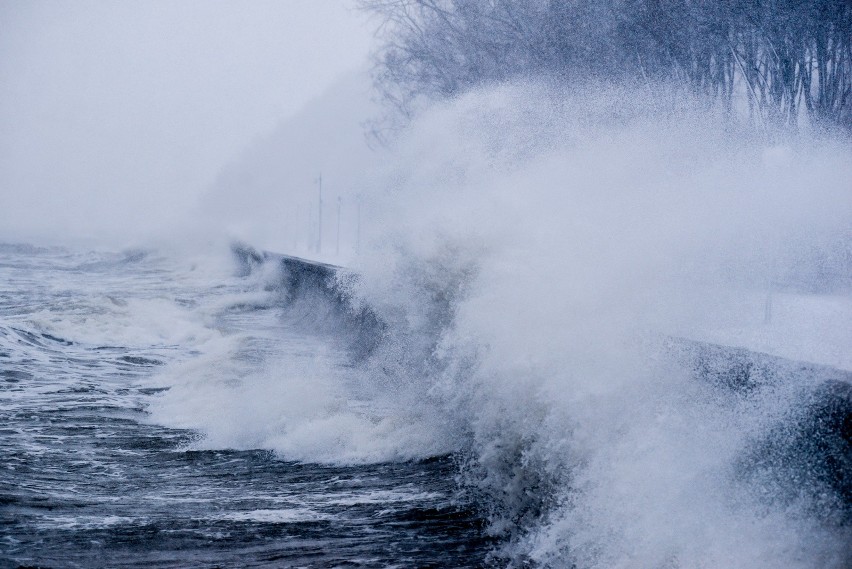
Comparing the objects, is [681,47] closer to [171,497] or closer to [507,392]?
[507,392]

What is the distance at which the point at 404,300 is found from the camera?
988cm

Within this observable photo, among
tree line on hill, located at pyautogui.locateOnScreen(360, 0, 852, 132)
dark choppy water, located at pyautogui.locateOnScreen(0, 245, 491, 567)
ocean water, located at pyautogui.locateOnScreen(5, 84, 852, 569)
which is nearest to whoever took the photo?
ocean water, located at pyautogui.locateOnScreen(5, 84, 852, 569)

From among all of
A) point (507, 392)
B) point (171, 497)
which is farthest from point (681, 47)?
point (171, 497)

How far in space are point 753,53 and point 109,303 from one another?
13.6m

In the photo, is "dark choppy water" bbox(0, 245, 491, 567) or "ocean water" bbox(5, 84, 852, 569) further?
"dark choppy water" bbox(0, 245, 491, 567)

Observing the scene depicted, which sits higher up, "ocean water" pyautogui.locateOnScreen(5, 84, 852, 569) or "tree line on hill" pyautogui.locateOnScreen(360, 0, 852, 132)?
"tree line on hill" pyautogui.locateOnScreen(360, 0, 852, 132)

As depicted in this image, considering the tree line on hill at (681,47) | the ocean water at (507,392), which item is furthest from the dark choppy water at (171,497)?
the tree line on hill at (681,47)

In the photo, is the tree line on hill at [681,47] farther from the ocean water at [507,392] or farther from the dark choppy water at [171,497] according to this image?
the dark choppy water at [171,497]

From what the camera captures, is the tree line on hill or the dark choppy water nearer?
the dark choppy water

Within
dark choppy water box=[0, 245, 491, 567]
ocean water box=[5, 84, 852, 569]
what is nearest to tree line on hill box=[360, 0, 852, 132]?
ocean water box=[5, 84, 852, 569]

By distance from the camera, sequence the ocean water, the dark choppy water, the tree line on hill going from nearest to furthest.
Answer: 1. the ocean water
2. the dark choppy water
3. the tree line on hill

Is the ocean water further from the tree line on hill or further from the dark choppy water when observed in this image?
the tree line on hill

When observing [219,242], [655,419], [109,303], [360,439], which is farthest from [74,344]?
[219,242]

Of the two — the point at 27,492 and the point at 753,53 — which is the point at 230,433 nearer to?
the point at 27,492
